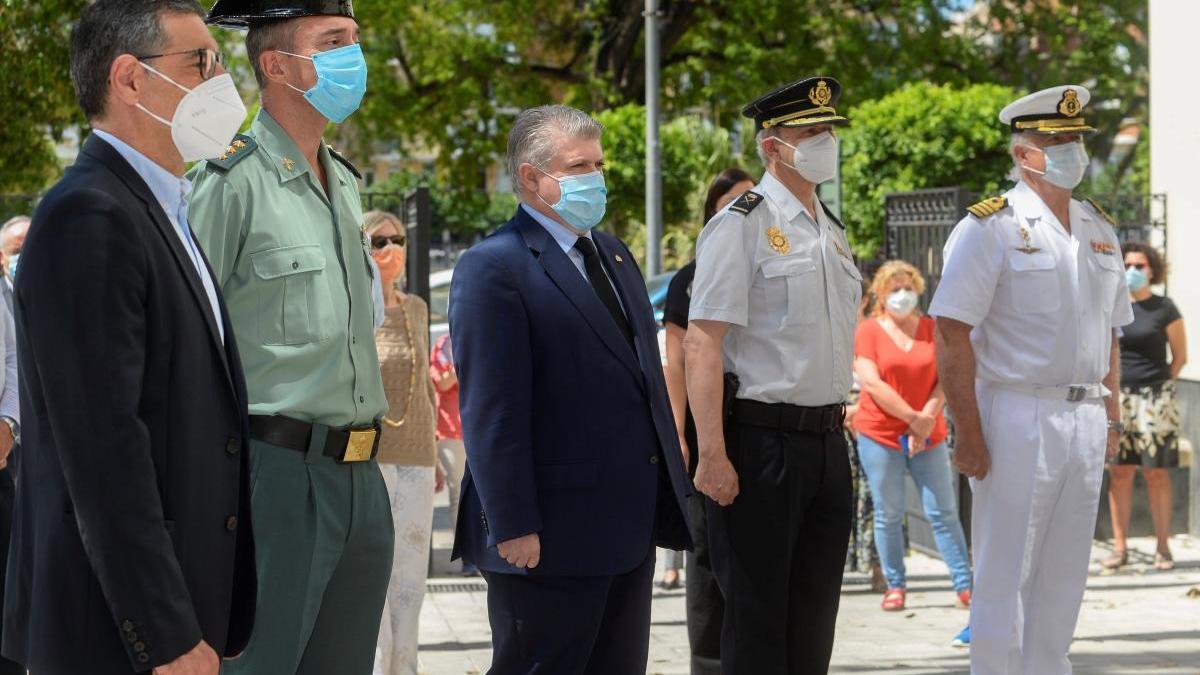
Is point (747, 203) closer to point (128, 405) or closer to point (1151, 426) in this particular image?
point (128, 405)

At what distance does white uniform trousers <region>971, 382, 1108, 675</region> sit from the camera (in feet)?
18.9

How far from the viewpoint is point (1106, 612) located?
9039 mm

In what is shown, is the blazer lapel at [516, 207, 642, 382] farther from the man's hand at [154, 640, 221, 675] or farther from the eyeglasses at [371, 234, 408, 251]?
the eyeglasses at [371, 234, 408, 251]

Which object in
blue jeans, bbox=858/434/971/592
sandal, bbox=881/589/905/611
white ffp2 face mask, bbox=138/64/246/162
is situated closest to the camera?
white ffp2 face mask, bbox=138/64/246/162

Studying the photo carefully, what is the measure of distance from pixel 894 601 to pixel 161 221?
6.95 m

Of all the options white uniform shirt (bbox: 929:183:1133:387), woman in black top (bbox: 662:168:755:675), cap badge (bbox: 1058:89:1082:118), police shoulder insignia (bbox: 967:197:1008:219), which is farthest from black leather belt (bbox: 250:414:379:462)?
cap badge (bbox: 1058:89:1082:118)

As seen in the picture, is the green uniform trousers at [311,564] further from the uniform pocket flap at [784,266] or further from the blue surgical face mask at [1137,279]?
the blue surgical face mask at [1137,279]

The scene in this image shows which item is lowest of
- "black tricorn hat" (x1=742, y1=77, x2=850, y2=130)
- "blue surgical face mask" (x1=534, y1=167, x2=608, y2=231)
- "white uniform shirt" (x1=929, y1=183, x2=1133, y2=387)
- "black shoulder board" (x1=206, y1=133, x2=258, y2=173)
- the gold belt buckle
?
the gold belt buckle

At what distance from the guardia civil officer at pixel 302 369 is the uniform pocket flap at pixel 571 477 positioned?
2.02 feet

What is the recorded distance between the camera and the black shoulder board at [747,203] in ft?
17.7

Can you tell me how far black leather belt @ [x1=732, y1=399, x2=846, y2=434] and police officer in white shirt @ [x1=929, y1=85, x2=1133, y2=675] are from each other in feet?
2.40

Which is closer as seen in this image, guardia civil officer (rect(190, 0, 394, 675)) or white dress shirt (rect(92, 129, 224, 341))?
white dress shirt (rect(92, 129, 224, 341))

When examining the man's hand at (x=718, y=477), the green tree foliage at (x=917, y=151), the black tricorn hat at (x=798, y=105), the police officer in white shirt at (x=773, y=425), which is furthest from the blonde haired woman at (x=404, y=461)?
the green tree foliage at (x=917, y=151)

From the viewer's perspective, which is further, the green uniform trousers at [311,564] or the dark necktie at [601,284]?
the dark necktie at [601,284]
